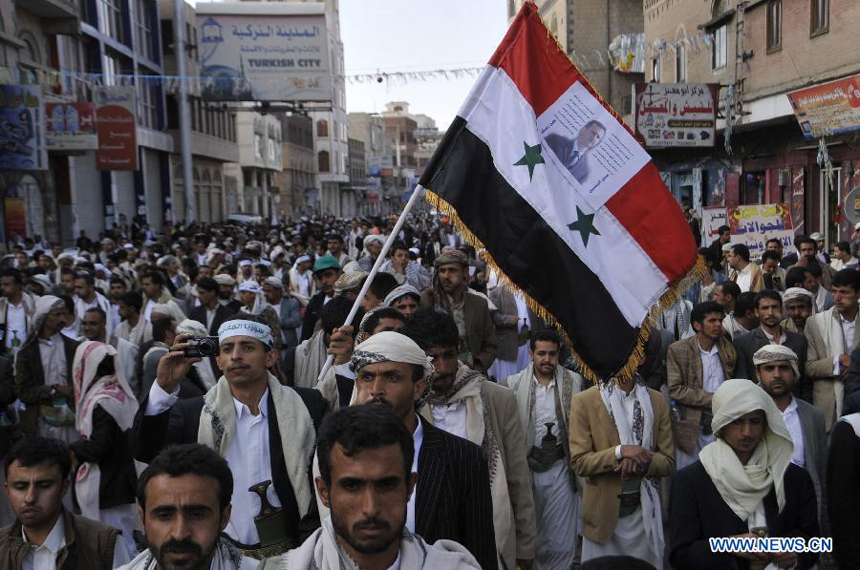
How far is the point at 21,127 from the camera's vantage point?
58.0 feet

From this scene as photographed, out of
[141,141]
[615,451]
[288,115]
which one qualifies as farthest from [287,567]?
[288,115]

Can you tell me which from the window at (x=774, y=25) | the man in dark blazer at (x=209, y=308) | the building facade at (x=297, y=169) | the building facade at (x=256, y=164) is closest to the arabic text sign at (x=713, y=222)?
the man in dark blazer at (x=209, y=308)

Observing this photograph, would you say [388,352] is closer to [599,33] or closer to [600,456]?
[600,456]

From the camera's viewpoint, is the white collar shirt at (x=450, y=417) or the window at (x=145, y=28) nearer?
the white collar shirt at (x=450, y=417)

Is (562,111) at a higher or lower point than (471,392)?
higher

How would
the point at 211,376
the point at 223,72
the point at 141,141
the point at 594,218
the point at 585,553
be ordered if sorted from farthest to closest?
the point at 141,141 < the point at 223,72 < the point at 211,376 < the point at 585,553 < the point at 594,218

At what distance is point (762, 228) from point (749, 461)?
9.51 meters

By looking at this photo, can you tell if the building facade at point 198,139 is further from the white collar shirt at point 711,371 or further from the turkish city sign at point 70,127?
the white collar shirt at point 711,371

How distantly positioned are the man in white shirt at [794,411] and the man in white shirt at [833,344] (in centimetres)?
165

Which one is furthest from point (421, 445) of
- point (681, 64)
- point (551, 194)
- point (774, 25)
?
point (681, 64)

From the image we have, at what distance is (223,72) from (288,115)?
44799 mm

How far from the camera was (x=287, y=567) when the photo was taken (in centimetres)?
226

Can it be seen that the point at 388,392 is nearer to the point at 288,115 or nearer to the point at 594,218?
the point at 594,218

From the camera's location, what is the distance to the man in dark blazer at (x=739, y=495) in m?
3.61
